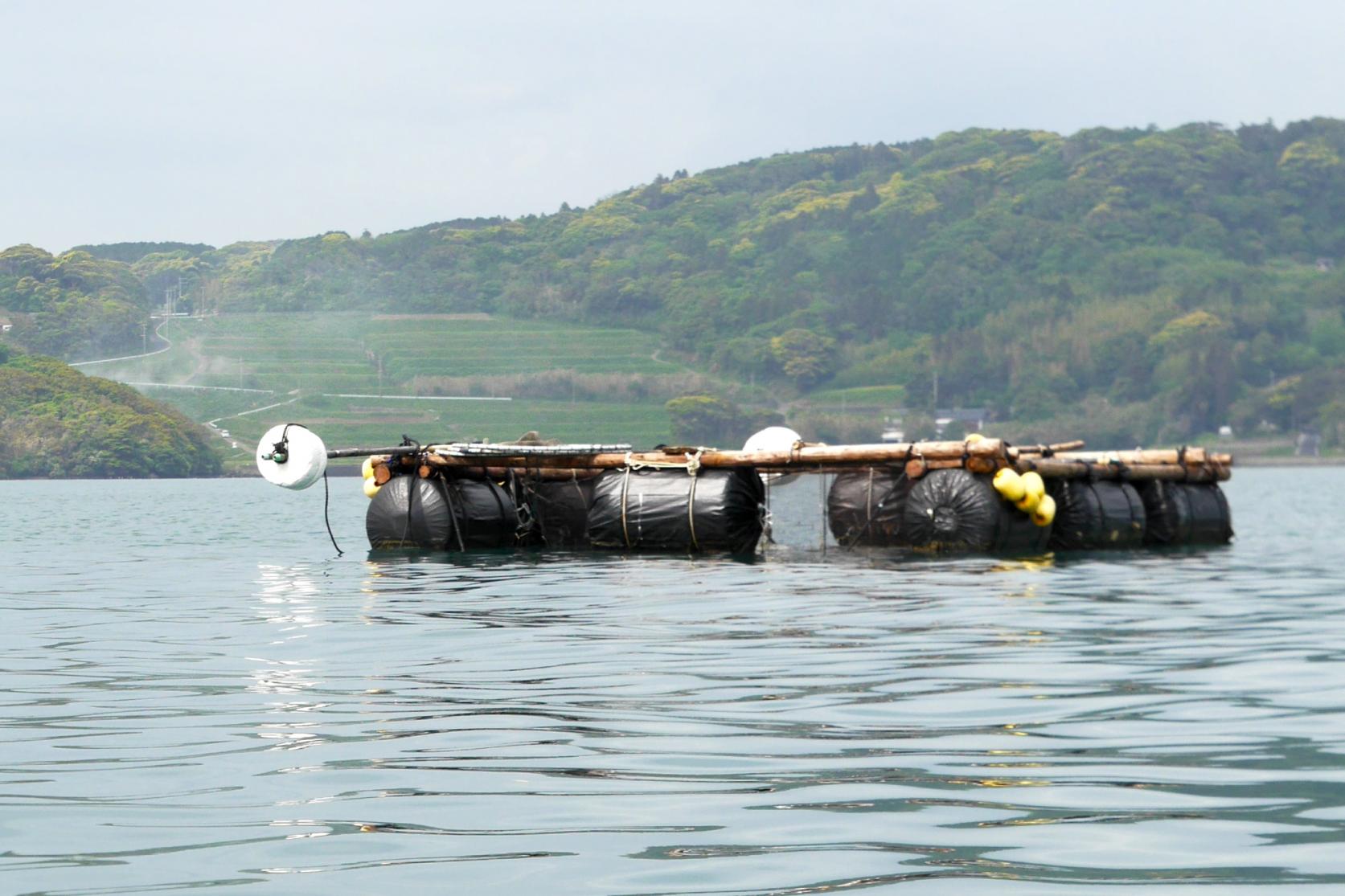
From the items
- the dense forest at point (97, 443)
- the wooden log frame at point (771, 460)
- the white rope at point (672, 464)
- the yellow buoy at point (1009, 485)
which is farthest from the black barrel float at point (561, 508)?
the dense forest at point (97, 443)

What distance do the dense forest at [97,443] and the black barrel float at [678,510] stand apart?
165m

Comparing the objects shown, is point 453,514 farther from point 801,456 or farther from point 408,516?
point 801,456

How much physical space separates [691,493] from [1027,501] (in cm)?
524

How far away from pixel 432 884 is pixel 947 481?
69.6 feet

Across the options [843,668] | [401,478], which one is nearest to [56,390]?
[401,478]

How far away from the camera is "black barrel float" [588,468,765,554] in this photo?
27.0m

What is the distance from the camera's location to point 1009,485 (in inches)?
1032

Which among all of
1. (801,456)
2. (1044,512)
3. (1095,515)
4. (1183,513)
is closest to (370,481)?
(801,456)

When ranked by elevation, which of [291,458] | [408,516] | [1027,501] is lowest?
[408,516]

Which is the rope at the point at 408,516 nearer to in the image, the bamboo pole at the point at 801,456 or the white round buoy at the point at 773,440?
the bamboo pole at the point at 801,456

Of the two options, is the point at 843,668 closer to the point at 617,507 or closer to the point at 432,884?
the point at 432,884

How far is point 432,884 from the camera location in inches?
253

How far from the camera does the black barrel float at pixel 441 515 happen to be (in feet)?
93.4

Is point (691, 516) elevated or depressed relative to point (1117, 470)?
depressed
